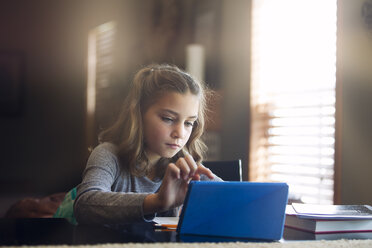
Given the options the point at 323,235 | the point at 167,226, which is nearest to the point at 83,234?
the point at 167,226

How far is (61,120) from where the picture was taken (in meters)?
6.17

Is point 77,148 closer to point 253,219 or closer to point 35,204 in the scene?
point 35,204

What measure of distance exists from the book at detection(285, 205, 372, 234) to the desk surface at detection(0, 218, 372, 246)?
0.01 m

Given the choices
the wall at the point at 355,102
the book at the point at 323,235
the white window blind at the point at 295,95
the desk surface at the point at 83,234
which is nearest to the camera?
the desk surface at the point at 83,234

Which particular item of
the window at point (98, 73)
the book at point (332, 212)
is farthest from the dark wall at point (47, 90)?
the book at point (332, 212)

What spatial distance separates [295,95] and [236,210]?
214 cm

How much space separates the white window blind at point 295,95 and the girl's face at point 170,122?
1058 mm

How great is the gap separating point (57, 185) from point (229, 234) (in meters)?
5.51

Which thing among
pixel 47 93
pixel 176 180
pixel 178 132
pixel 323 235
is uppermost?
pixel 47 93

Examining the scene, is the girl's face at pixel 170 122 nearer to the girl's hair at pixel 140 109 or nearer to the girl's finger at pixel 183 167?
the girl's hair at pixel 140 109

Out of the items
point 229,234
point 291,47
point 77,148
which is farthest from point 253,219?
point 77,148

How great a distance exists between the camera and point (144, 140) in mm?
1494

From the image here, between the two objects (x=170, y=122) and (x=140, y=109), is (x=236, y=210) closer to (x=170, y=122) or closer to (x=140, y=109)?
(x=170, y=122)

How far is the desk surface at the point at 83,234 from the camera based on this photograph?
0.83 m
